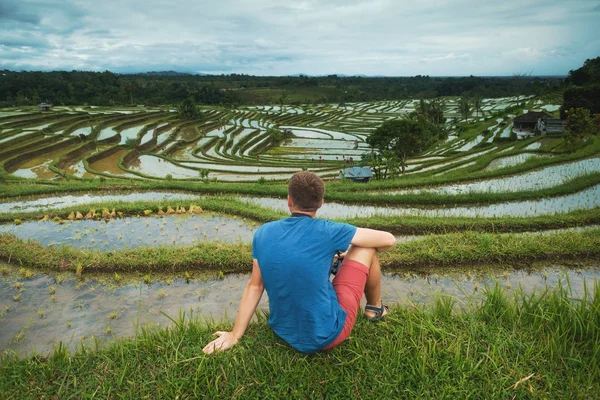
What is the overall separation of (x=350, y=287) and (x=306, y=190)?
76cm

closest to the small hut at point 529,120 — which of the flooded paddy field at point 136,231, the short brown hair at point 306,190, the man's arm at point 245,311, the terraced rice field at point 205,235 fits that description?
the terraced rice field at point 205,235

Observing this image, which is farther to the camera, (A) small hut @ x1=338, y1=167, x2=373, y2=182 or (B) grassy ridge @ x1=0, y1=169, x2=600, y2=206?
(A) small hut @ x1=338, y1=167, x2=373, y2=182

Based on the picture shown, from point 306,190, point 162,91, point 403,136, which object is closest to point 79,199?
point 306,190

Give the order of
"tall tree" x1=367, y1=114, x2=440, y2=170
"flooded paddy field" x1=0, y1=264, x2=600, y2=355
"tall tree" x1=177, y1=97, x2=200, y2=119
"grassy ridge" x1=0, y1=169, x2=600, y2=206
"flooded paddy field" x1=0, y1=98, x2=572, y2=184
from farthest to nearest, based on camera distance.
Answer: "tall tree" x1=177, y1=97, x2=200, y2=119 < "tall tree" x1=367, y1=114, x2=440, y2=170 < "flooded paddy field" x1=0, y1=98, x2=572, y2=184 < "grassy ridge" x1=0, y1=169, x2=600, y2=206 < "flooded paddy field" x1=0, y1=264, x2=600, y2=355

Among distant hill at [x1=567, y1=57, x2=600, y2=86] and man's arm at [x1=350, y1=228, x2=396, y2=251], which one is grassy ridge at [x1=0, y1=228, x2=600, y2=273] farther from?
distant hill at [x1=567, y1=57, x2=600, y2=86]

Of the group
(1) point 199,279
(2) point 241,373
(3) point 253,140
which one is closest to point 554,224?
(1) point 199,279

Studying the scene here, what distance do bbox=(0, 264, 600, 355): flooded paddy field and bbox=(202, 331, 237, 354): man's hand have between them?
1235 mm

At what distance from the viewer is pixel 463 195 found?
9453 millimetres

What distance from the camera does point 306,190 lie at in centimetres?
237

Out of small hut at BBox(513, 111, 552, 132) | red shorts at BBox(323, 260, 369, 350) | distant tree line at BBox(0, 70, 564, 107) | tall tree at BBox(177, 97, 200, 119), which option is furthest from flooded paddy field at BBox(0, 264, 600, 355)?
distant tree line at BBox(0, 70, 564, 107)

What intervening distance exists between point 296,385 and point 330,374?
0.22 metres

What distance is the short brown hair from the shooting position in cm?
233

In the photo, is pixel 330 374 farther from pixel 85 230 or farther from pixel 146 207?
pixel 146 207

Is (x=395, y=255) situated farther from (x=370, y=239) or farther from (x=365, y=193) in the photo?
(x=365, y=193)
